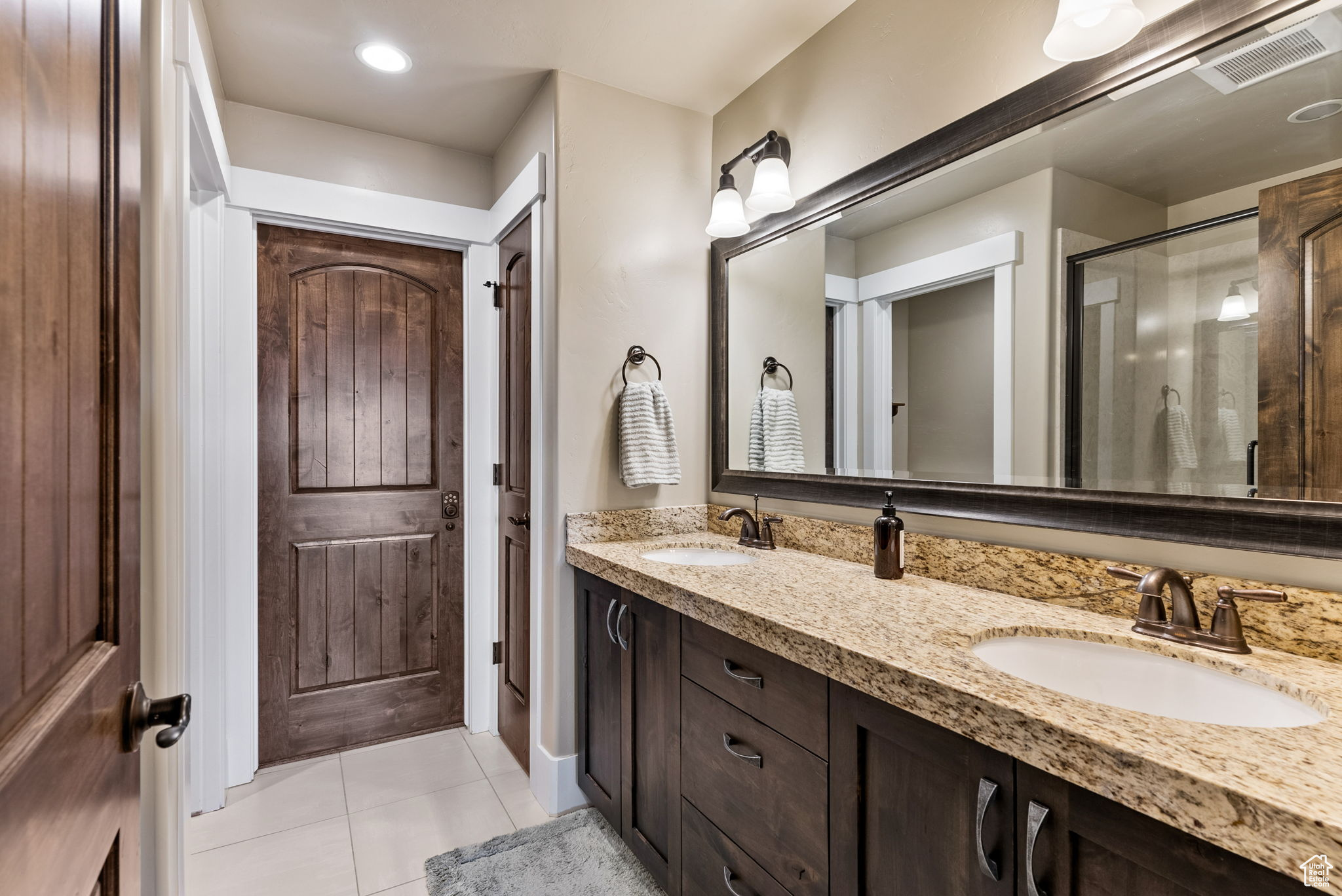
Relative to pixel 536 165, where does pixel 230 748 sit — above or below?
below

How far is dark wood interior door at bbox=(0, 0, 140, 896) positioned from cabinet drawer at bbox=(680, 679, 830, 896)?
0.95m

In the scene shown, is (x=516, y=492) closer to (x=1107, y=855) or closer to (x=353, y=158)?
(x=353, y=158)

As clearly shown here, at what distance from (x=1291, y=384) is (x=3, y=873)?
5.15 feet

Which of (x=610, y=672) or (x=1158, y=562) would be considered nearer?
(x=1158, y=562)

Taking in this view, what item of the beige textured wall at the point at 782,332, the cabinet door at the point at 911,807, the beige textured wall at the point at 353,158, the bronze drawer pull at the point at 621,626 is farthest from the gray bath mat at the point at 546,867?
the beige textured wall at the point at 353,158

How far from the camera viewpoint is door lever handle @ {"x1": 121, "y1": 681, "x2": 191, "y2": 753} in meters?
0.66

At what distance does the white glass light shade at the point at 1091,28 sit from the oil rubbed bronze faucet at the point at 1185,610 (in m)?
0.91

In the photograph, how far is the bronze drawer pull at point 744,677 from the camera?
1.29 meters

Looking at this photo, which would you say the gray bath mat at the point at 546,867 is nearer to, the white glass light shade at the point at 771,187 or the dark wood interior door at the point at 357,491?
the dark wood interior door at the point at 357,491

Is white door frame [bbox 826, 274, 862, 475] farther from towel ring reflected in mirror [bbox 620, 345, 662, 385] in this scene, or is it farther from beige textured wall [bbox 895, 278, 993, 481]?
towel ring reflected in mirror [bbox 620, 345, 662, 385]

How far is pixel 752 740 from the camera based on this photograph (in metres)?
1.31

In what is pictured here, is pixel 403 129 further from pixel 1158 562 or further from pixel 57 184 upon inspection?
pixel 1158 562

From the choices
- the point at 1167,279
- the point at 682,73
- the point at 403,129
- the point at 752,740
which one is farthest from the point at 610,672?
the point at 403,129

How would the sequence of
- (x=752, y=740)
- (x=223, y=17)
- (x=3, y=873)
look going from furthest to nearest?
(x=223, y=17) → (x=752, y=740) → (x=3, y=873)
